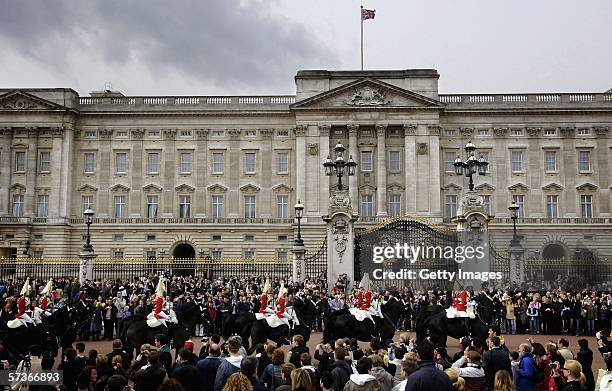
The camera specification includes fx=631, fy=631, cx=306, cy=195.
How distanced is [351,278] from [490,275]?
640cm

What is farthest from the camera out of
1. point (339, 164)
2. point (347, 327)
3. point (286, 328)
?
point (339, 164)

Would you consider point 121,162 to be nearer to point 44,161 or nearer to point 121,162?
point 121,162

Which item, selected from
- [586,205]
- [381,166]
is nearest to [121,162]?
[381,166]

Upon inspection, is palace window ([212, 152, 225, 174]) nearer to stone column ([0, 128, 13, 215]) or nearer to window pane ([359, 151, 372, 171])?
window pane ([359, 151, 372, 171])

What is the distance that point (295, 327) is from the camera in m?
17.7

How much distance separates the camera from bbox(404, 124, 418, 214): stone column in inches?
2186

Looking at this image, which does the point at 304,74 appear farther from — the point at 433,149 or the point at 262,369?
the point at 262,369

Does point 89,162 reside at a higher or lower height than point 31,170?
higher

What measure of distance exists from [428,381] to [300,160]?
158 ft

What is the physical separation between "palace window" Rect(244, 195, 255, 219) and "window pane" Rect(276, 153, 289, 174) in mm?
3513

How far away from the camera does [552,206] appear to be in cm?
5678

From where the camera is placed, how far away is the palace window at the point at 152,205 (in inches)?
2277

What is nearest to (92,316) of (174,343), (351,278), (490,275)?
(174,343)

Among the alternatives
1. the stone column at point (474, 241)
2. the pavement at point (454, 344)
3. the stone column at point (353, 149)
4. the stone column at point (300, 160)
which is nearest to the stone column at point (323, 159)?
the stone column at point (300, 160)
